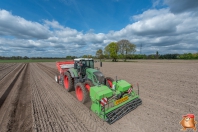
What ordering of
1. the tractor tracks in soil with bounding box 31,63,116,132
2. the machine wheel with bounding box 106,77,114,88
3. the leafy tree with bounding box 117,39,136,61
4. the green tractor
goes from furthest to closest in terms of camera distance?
the leafy tree with bounding box 117,39,136,61 → the machine wheel with bounding box 106,77,114,88 → the green tractor → the tractor tracks in soil with bounding box 31,63,116,132

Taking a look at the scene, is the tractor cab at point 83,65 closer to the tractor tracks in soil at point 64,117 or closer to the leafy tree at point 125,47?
the tractor tracks in soil at point 64,117

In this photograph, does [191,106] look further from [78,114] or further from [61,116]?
[61,116]

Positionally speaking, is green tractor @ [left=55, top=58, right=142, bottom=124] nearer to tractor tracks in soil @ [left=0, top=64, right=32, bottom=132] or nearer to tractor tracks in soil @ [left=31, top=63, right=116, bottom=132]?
tractor tracks in soil @ [left=31, top=63, right=116, bottom=132]

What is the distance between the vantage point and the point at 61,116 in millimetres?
4043

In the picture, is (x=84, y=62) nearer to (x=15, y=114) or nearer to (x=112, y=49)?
(x=15, y=114)

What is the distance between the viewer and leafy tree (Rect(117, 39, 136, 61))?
45.5 meters

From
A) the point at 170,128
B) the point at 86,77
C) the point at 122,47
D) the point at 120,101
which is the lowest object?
the point at 170,128

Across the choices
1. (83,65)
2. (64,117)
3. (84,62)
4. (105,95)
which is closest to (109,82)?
(83,65)

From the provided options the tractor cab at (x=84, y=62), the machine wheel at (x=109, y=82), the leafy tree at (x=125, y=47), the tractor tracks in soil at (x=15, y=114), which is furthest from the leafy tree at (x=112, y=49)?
the tractor tracks in soil at (x=15, y=114)

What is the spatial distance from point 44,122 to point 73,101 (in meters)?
1.81

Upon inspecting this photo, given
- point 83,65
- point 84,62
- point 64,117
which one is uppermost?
point 84,62

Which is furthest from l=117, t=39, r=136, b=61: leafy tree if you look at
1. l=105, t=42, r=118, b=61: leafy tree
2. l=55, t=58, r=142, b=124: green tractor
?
l=55, t=58, r=142, b=124: green tractor

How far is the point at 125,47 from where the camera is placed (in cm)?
4659

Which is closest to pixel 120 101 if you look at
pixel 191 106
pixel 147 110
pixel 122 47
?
pixel 147 110
